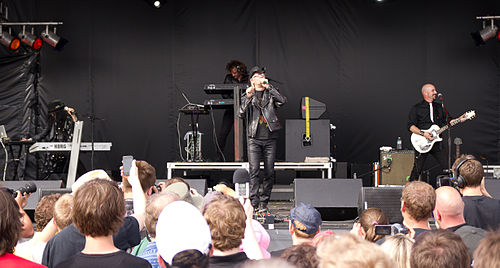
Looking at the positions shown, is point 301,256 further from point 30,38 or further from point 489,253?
point 30,38

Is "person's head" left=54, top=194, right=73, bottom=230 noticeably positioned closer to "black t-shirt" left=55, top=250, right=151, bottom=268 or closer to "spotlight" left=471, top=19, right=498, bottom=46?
"black t-shirt" left=55, top=250, right=151, bottom=268

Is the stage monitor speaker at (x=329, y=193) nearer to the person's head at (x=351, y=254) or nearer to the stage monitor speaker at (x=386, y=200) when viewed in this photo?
the stage monitor speaker at (x=386, y=200)

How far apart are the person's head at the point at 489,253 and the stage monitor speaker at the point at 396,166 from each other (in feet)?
26.0

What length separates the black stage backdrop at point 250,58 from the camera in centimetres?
1070

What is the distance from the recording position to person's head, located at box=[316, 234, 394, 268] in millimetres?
1382

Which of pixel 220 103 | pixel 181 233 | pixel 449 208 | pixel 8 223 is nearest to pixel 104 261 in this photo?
pixel 8 223

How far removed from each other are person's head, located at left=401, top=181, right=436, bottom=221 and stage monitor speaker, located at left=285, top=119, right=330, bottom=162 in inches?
218

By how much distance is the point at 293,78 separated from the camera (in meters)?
10.9

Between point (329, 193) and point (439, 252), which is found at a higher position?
point (439, 252)

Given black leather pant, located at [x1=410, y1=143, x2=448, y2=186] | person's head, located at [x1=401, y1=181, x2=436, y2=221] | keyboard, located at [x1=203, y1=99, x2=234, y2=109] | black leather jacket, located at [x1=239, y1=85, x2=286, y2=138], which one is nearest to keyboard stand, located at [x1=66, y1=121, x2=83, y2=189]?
keyboard, located at [x1=203, y1=99, x2=234, y2=109]

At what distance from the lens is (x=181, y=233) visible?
1.65 meters

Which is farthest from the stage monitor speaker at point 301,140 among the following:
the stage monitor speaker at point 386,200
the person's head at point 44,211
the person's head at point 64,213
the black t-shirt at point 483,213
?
the person's head at point 64,213

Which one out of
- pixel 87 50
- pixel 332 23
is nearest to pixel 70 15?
pixel 87 50

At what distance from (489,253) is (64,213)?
2.27 meters
